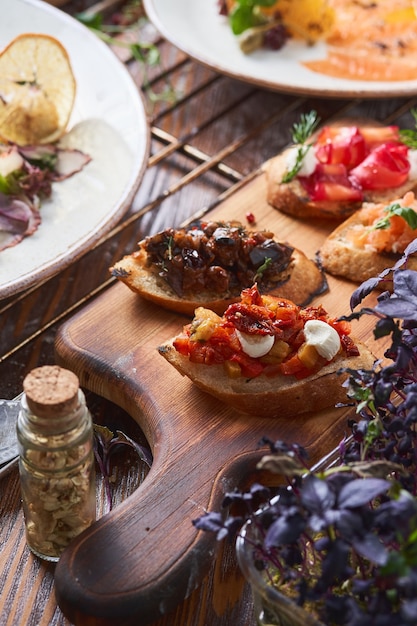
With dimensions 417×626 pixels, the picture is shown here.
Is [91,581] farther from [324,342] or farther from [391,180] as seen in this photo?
[391,180]

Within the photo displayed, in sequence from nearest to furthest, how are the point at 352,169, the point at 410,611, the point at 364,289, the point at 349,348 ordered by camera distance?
the point at 410,611, the point at 364,289, the point at 349,348, the point at 352,169

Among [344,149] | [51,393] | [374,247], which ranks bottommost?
[374,247]

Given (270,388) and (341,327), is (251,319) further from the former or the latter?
(341,327)

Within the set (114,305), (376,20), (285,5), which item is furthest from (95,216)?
(376,20)

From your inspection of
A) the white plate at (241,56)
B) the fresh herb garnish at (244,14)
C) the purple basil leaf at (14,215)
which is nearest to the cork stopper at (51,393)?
the purple basil leaf at (14,215)

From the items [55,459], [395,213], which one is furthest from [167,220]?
[55,459]

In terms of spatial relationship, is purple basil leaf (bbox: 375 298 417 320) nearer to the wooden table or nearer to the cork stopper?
the wooden table
